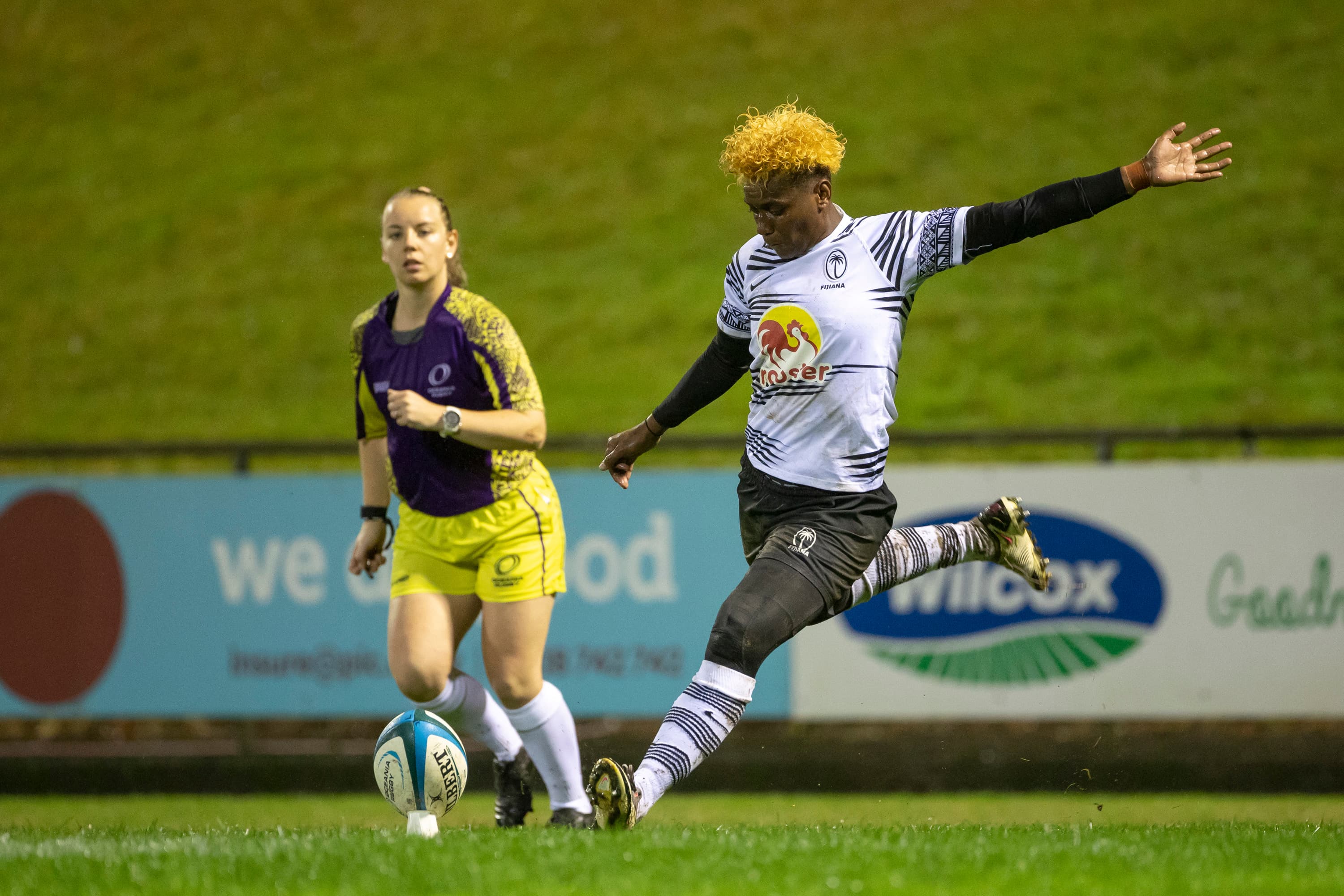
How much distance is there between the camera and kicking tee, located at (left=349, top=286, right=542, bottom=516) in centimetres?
571

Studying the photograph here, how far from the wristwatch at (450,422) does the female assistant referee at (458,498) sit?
20 cm

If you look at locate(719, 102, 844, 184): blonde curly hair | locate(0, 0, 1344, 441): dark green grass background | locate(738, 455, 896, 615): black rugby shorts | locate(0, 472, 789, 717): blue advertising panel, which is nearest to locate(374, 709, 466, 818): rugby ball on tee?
locate(738, 455, 896, 615): black rugby shorts

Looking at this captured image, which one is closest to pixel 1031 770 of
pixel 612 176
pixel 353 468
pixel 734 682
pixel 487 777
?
pixel 487 777

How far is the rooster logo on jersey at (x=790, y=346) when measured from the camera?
5148 mm

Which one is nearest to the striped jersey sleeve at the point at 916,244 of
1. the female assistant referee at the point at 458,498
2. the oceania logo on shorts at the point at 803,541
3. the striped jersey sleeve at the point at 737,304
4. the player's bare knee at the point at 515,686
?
the striped jersey sleeve at the point at 737,304

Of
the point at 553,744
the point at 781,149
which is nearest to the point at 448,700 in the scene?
the point at 553,744

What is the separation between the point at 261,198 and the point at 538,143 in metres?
4.82

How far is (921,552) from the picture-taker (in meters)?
5.80

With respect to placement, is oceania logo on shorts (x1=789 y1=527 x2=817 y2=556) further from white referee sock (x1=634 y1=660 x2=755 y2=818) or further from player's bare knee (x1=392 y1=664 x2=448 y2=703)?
player's bare knee (x1=392 y1=664 x2=448 y2=703)

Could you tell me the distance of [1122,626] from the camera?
903cm

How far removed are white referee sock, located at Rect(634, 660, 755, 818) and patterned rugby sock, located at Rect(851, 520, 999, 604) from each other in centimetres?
75

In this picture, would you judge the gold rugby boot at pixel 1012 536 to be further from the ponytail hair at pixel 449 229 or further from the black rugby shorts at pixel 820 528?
the ponytail hair at pixel 449 229

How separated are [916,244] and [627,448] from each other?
1.39m

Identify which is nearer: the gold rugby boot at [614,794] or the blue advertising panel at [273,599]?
the gold rugby boot at [614,794]
